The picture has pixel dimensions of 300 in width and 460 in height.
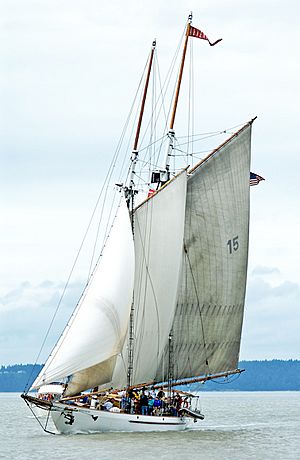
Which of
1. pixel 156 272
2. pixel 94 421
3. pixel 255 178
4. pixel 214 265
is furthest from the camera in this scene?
pixel 255 178

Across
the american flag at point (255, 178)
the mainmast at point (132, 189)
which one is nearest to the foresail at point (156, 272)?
the mainmast at point (132, 189)

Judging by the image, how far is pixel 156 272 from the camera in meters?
59.2

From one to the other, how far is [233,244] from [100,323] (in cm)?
1498

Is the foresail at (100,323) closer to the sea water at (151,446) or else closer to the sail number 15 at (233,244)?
the sea water at (151,446)

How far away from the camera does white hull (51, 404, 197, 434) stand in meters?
55.1

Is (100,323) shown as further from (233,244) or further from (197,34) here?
(197,34)

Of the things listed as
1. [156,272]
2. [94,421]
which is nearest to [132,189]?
[156,272]

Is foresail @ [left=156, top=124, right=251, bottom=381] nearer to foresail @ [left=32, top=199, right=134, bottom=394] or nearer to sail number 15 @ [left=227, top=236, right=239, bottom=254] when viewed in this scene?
sail number 15 @ [left=227, top=236, right=239, bottom=254]

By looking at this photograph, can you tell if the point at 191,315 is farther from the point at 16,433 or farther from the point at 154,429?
the point at 16,433

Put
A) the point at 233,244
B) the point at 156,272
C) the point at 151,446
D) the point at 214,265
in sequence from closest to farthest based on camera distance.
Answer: the point at 151,446, the point at 156,272, the point at 214,265, the point at 233,244

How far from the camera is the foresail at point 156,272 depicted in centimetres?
5881

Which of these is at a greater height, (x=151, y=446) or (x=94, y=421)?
(x=94, y=421)

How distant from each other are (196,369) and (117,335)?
11.4m

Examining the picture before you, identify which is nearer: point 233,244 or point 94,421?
point 94,421
